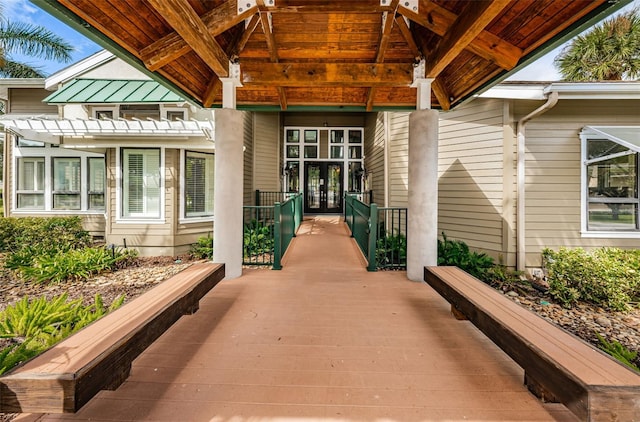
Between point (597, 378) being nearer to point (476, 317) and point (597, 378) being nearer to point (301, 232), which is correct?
point (476, 317)

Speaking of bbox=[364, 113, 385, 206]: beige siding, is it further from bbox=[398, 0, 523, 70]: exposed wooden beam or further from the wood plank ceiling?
bbox=[398, 0, 523, 70]: exposed wooden beam

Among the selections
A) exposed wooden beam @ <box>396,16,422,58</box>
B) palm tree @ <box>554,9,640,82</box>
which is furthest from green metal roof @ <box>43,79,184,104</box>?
palm tree @ <box>554,9,640,82</box>

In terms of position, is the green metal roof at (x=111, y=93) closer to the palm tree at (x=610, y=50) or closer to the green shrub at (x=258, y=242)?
the green shrub at (x=258, y=242)

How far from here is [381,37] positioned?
3510 mm

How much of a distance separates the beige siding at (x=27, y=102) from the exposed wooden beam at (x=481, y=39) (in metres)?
12.6

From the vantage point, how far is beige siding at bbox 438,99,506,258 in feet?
20.3

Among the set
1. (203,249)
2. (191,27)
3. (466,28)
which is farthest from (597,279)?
(203,249)

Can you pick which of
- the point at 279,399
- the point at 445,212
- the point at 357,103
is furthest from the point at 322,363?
the point at 445,212

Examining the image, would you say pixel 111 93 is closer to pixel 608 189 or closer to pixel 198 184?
pixel 198 184

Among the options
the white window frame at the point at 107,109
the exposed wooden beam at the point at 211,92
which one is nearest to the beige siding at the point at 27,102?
the white window frame at the point at 107,109

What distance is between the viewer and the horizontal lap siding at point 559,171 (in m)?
6.04

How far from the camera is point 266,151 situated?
37.5ft

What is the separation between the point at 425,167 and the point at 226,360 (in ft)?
11.3

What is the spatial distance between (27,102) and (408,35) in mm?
13179
